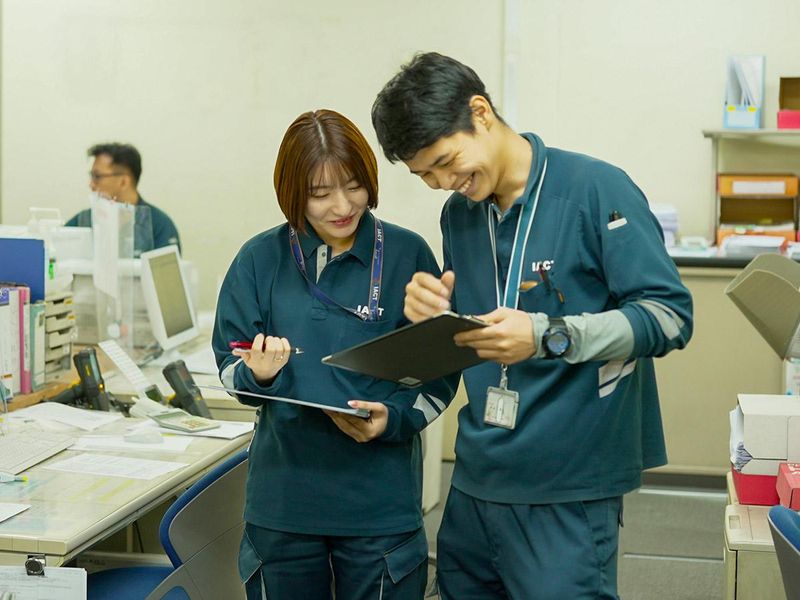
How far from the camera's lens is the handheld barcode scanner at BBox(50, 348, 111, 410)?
3209mm

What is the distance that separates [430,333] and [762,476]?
3.27ft

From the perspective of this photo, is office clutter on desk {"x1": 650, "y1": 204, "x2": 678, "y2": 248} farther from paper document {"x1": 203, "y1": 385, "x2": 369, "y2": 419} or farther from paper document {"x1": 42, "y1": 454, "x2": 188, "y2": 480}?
paper document {"x1": 203, "y1": 385, "x2": 369, "y2": 419}

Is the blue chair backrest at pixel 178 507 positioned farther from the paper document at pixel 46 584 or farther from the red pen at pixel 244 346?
the red pen at pixel 244 346

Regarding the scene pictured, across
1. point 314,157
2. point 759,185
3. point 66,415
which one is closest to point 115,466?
point 66,415

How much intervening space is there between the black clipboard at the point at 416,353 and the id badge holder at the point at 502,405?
0.06m

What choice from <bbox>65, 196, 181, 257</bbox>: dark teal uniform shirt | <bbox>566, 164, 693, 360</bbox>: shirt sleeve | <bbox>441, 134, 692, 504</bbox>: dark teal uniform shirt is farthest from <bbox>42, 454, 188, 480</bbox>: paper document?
<bbox>65, 196, 181, 257</bbox>: dark teal uniform shirt

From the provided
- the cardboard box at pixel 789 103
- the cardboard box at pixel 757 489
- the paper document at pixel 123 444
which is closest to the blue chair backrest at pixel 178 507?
the paper document at pixel 123 444

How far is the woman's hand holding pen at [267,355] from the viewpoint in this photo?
1.91 metres

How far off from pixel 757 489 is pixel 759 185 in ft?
9.53

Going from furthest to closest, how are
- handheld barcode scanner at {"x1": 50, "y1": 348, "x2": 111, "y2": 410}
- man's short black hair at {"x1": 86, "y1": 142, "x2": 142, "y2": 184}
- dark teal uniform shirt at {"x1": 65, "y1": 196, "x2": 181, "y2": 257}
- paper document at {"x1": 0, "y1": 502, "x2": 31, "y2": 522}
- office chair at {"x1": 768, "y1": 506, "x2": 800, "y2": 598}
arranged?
man's short black hair at {"x1": 86, "y1": 142, "x2": 142, "y2": 184} < dark teal uniform shirt at {"x1": 65, "y1": 196, "x2": 181, "y2": 257} < handheld barcode scanner at {"x1": 50, "y1": 348, "x2": 111, "y2": 410} < paper document at {"x1": 0, "y1": 502, "x2": 31, "y2": 522} < office chair at {"x1": 768, "y1": 506, "x2": 800, "y2": 598}

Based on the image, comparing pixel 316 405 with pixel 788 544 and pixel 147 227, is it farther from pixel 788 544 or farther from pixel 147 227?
pixel 147 227

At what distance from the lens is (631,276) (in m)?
1.65

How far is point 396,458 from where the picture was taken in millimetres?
2059

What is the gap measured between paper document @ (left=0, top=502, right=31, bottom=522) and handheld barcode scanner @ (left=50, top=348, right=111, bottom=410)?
0.98m
